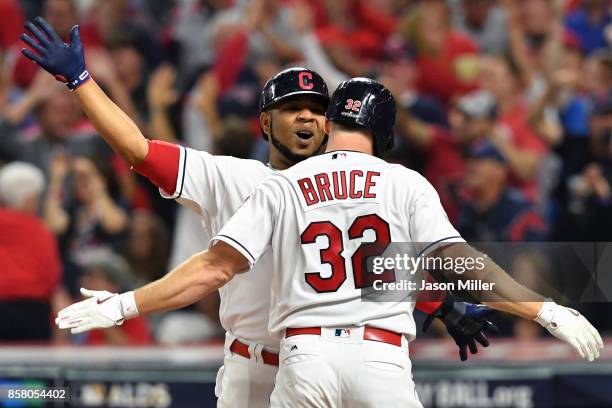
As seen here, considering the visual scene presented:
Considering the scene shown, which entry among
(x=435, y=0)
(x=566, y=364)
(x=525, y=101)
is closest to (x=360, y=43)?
(x=435, y=0)

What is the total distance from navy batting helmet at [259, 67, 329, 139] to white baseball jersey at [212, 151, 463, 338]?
0.61 meters

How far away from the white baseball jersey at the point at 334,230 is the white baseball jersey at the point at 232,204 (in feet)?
1.54

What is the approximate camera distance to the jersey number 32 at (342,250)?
12.8 feet

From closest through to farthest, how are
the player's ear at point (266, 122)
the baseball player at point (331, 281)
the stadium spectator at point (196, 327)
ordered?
the baseball player at point (331, 281) < the player's ear at point (266, 122) < the stadium spectator at point (196, 327)

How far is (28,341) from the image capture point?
7695mm

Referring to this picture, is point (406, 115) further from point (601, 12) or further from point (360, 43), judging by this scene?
point (601, 12)

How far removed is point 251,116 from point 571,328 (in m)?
5.01

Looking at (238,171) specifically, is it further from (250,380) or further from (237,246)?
(250,380)

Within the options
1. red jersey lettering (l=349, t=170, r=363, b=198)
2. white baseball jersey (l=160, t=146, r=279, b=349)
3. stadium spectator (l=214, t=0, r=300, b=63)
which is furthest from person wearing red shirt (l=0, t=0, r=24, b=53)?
red jersey lettering (l=349, t=170, r=363, b=198)

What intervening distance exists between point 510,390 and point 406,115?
2.56 metres

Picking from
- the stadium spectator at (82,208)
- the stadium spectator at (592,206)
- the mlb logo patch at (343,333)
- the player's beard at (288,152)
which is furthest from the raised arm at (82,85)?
the stadium spectator at (592,206)

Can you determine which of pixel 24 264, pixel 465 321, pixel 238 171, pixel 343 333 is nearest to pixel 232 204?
pixel 238 171

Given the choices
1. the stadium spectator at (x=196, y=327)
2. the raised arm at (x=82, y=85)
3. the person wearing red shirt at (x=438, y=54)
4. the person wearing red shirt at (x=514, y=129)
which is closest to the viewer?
the raised arm at (x=82, y=85)

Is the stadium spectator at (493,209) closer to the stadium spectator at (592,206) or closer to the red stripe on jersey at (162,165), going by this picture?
the stadium spectator at (592,206)
